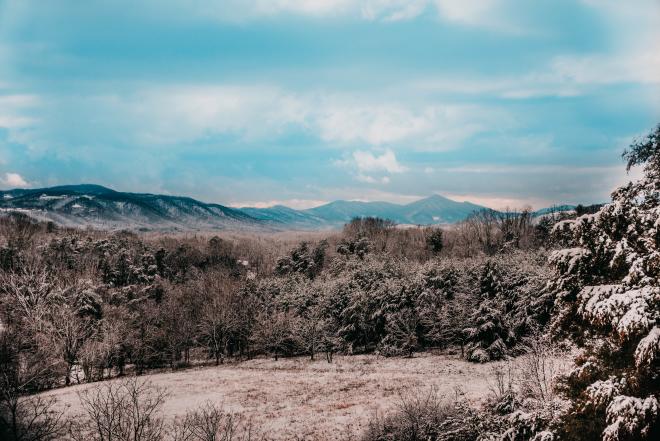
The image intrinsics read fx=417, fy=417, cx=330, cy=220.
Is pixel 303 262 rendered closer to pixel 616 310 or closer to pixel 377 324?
pixel 377 324

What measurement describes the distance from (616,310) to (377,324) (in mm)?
48331

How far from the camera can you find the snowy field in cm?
2784

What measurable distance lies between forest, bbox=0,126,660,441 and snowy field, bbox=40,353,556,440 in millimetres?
1899

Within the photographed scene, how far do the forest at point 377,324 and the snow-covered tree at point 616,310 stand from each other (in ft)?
0.11

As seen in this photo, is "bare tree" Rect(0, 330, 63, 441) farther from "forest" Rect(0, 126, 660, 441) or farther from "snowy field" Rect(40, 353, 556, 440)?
"snowy field" Rect(40, 353, 556, 440)

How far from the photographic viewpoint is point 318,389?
35781 mm

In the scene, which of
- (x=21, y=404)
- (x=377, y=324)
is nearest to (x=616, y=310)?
(x=21, y=404)

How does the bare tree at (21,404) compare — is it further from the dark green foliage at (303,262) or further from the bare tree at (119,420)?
the dark green foliage at (303,262)

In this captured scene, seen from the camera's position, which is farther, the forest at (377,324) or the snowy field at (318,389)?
the snowy field at (318,389)

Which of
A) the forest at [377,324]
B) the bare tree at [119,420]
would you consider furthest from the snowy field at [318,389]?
the bare tree at [119,420]

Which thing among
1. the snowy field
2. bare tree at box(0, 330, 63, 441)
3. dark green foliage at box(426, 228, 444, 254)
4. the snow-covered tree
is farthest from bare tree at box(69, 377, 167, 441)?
dark green foliage at box(426, 228, 444, 254)

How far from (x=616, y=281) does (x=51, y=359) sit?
153 feet

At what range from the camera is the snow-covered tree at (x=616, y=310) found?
7738 millimetres

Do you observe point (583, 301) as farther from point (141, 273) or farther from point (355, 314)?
point (141, 273)
